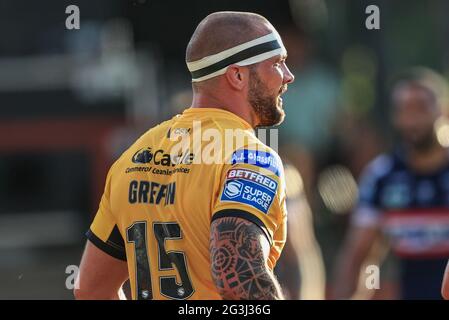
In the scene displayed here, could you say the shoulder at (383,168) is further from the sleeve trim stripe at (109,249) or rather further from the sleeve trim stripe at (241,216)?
the sleeve trim stripe at (241,216)

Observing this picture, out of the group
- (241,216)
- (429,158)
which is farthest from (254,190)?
(429,158)

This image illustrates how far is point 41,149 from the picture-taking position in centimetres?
1473

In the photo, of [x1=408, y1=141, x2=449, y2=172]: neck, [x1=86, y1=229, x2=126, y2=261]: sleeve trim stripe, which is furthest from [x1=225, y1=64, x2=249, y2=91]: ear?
[x1=408, y1=141, x2=449, y2=172]: neck

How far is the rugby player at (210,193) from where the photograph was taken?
4.59 metres

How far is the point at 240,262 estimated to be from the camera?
14.9 feet

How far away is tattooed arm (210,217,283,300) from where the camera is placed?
14.8 ft

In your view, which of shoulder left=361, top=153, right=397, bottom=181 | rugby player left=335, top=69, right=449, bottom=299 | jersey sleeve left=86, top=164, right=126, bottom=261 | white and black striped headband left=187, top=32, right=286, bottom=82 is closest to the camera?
white and black striped headband left=187, top=32, right=286, bottom=82

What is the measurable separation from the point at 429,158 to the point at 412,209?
41cm

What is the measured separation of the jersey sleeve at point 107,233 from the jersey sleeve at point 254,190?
704 millimetres

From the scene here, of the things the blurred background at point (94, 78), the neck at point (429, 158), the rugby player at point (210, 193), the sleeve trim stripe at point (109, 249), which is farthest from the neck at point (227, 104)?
the blurred background at point (94, 78)

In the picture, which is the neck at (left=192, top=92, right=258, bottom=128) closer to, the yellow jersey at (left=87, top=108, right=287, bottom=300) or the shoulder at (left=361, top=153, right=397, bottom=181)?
the yellow jersey at (left=87, top=108, right=287, bottom=300)

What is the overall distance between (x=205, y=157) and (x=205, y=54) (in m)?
0.48

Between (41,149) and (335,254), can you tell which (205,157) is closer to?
(335,254)

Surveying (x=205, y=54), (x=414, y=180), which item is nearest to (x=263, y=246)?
(x=205, y=54)
